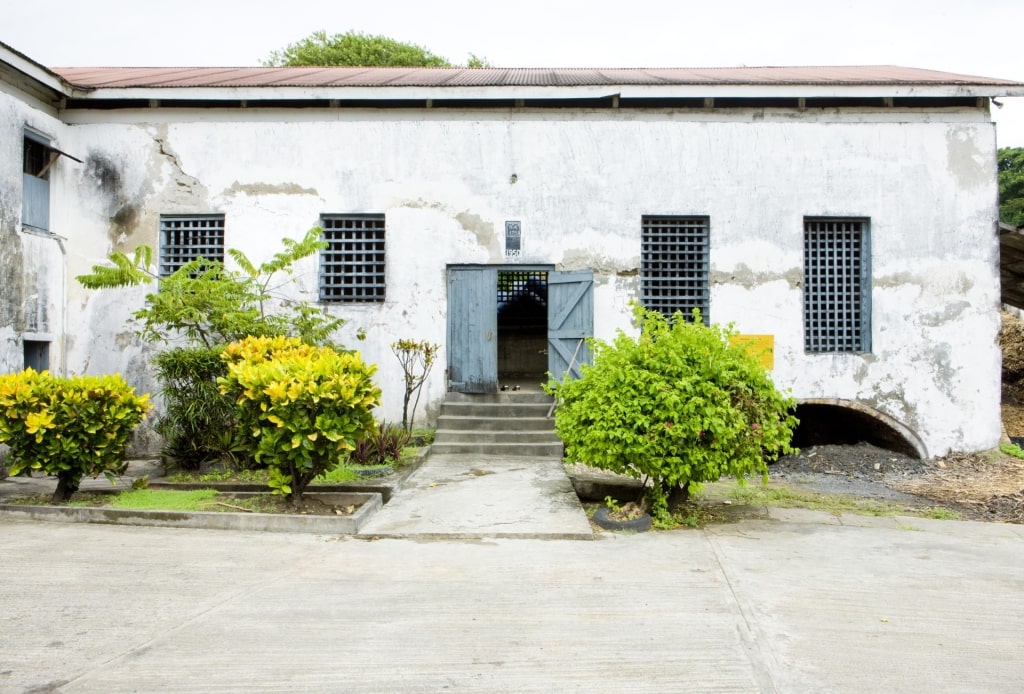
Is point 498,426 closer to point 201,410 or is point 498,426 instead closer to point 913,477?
point 201,410

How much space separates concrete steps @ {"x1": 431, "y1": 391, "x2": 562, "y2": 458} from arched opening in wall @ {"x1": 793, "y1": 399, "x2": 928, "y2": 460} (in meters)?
3.79

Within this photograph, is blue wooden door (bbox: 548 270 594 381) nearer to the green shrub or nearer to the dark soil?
the dark soil

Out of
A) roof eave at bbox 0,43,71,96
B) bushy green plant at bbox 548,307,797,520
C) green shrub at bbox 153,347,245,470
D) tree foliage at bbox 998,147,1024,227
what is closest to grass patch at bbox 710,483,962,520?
bushy green plant at bbox 548,307,797,520

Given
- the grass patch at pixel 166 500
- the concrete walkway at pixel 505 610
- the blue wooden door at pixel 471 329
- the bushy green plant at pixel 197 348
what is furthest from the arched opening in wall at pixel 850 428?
the grass patch at pixel 166 500

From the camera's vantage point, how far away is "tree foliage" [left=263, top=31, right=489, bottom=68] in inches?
1000

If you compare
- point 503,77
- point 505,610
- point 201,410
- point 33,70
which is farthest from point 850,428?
point 33,70

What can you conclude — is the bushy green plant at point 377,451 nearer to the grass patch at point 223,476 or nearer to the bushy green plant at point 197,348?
the grass patch at point 223,476

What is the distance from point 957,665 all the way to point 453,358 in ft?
26.2

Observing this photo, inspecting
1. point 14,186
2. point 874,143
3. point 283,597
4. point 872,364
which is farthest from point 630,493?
point 14,186

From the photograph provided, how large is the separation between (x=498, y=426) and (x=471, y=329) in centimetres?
153

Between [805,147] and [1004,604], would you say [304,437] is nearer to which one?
[1004,604]

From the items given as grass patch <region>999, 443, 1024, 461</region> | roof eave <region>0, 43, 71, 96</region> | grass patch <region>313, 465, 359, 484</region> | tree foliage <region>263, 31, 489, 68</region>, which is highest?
tree foliage <region>263, 31, 489, 68</region>

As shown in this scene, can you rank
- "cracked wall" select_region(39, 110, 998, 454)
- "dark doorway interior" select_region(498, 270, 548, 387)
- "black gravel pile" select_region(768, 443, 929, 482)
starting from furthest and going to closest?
"dark doorway interior" select_region(498, 270, 548, 387) < "cracked wall" select_region(39, 110, 998, 454) < "black gravel pile" select_region(768, 443, 929, 482)

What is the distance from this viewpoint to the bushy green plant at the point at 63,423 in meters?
6.67
